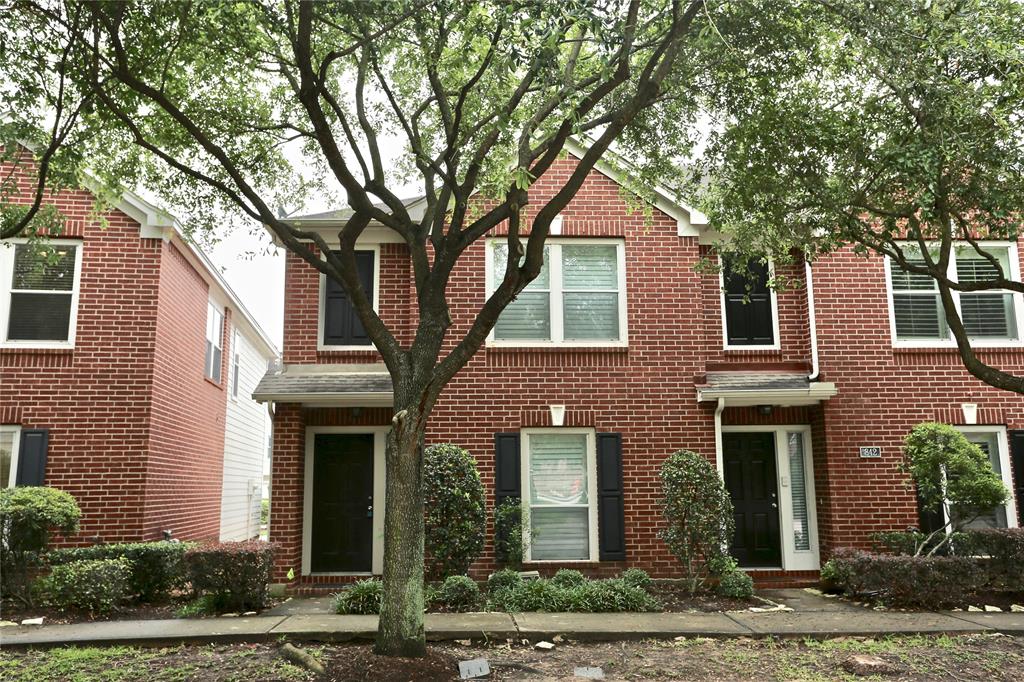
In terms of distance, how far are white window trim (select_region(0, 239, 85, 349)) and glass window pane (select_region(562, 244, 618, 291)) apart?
7299 mm

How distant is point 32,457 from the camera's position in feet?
38.0

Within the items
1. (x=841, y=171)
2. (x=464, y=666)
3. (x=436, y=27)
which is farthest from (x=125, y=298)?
(x=841, y=171)

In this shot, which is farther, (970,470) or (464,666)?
(970,470)

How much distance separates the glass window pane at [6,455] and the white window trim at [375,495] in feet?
13.4

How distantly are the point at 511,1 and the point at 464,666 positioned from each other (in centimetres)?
569

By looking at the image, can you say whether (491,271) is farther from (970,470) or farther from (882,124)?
(970,470)

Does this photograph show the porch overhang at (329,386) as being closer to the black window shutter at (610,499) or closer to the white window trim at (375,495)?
the white window trim at (375,495)

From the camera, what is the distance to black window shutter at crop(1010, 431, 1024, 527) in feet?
40.4

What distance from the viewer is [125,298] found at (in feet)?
40.3

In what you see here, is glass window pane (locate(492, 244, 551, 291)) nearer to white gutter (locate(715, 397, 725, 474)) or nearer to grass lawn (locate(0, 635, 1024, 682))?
white gutter (locate(715, 397, 725, 474))

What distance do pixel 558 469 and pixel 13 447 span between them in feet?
25.8

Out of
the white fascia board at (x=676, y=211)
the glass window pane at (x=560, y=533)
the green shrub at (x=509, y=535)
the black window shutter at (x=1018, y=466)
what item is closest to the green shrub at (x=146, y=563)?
the green shrub at (x=509, y=535)

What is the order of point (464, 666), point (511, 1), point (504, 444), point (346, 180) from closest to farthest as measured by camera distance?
point (511, 1), point (464, 666), point (346, 180), point (504, 444)

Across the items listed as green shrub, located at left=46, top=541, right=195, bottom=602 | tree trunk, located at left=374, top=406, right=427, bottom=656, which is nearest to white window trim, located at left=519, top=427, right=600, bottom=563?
tree trunk, located at left=374, top=406, right=427, bottom=656
